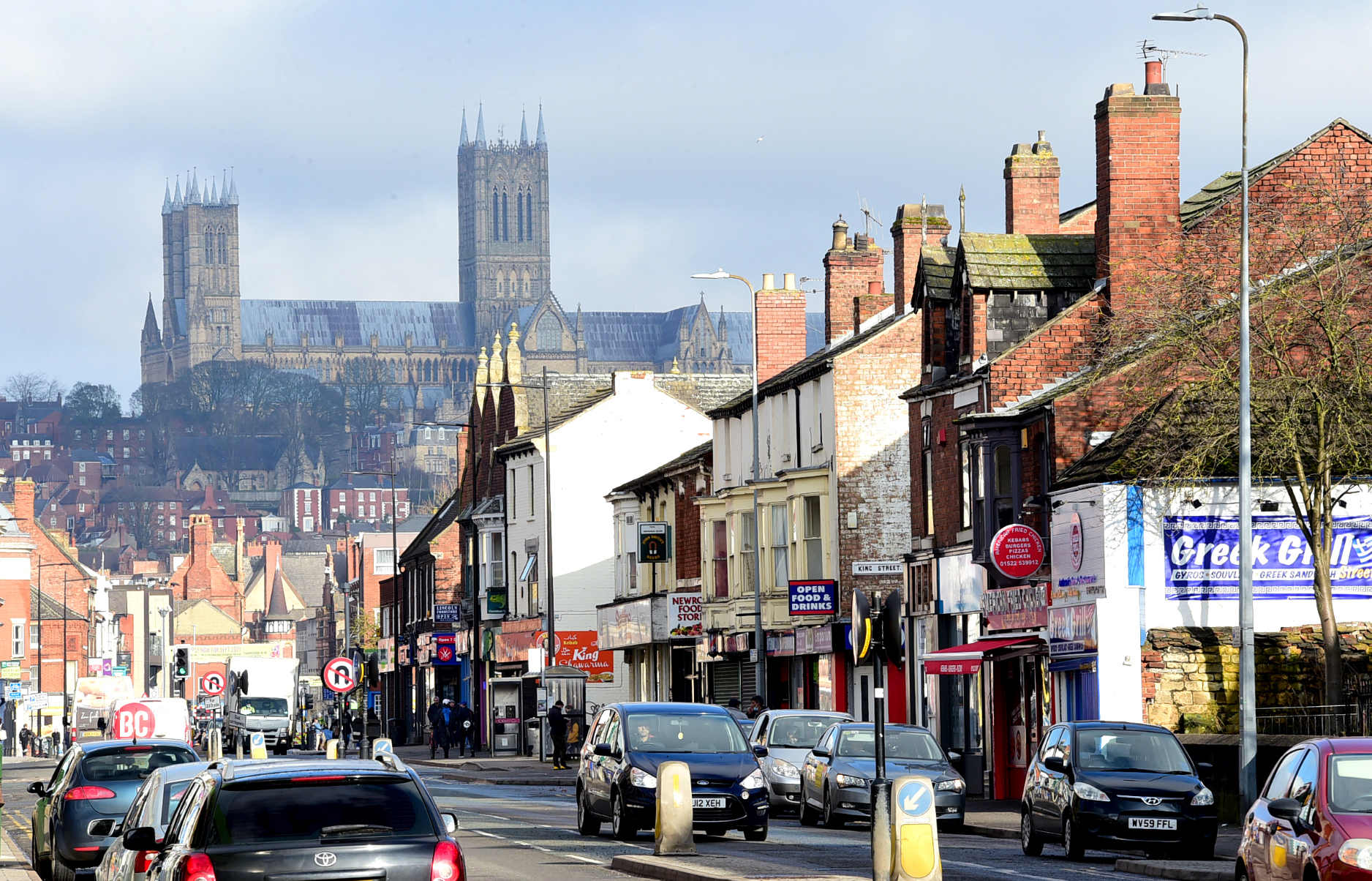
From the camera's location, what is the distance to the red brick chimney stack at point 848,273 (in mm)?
56219

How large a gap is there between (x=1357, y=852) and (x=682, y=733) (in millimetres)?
12451

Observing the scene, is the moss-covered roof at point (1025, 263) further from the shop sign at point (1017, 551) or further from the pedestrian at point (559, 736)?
the pedestrian at point (559, 736)

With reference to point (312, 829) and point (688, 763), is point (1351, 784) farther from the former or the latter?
point (688, 763)

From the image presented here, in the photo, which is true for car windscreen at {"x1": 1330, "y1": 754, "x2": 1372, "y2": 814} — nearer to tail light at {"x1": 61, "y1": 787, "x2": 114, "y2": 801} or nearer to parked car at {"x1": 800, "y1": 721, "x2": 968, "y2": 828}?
tail light at {"x1": 61, "y1": 787, "x2": 114, "y2": 801}

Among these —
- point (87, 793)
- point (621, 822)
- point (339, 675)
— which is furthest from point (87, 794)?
point (339, 675)

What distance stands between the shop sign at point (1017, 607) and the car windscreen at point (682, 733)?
10381mm

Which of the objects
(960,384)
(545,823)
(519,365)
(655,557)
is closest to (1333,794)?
(545,823)

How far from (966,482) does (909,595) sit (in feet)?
15.3

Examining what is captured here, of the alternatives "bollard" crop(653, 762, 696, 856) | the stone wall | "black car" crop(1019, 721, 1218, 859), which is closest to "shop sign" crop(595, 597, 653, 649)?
the stone wall

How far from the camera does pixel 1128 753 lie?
80.4 ft

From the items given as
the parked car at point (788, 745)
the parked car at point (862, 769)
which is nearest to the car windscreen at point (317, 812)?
the parked car at point (862, 769)

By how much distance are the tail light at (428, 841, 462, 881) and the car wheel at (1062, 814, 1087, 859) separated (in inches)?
488

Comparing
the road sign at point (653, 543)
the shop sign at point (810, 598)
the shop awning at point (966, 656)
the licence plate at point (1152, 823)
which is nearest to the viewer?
the licence plate at point (1152, 823)

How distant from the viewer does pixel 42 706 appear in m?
117
